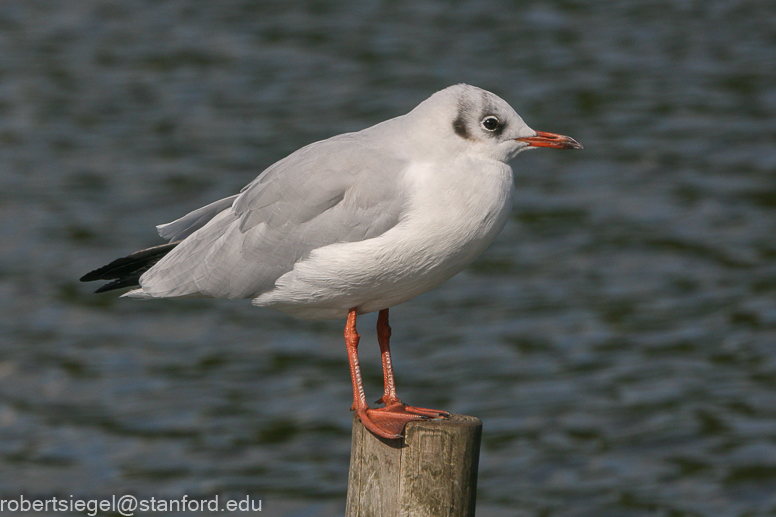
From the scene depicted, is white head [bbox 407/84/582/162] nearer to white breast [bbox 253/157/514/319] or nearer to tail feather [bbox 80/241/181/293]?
white breast [bbox 253/157/514/319]

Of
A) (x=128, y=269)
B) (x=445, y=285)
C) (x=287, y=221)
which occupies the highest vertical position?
(x=445, y=285)

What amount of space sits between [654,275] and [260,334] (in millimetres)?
A: 4436

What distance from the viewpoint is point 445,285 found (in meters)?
13.3

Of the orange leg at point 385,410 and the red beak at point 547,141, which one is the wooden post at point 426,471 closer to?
the orange leg at point 385,410

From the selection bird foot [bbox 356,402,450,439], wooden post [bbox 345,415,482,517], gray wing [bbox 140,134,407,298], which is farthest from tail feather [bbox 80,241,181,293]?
wooden post [bbox 345,415,482,517]

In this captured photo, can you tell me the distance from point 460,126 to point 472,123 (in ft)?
0.18

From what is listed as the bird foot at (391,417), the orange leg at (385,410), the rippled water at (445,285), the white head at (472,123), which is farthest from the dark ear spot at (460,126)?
the rippled water at (445,285)

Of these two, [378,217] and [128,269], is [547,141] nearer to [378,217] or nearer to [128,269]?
[378,217]

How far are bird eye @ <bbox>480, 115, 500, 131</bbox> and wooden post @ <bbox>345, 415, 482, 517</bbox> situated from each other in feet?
4.29

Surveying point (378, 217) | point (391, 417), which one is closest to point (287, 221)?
point (378, 217)

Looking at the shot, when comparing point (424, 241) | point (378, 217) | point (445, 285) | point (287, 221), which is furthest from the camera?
point (445, 285)

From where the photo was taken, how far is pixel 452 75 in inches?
695

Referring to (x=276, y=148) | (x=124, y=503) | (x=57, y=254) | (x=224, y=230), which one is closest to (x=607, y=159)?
(x=276, y=148)

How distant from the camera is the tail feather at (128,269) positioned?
5875mm
